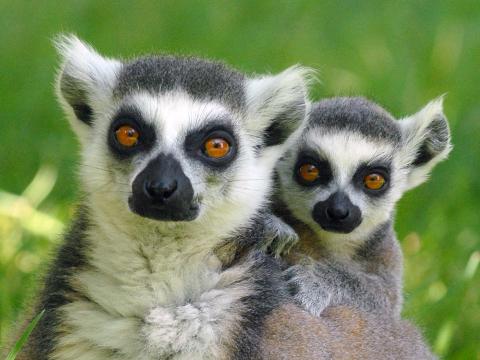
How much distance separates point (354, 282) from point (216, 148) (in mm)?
1268

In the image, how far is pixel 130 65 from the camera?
546 cm

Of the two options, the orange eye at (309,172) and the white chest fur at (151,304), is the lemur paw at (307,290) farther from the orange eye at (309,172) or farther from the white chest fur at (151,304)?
the orange eye at (309,172)

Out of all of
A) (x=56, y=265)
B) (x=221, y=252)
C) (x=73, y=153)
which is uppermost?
(x=221, y=252)

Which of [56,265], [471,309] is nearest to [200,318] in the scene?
[56,265]

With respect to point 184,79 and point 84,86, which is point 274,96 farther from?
point 84,86

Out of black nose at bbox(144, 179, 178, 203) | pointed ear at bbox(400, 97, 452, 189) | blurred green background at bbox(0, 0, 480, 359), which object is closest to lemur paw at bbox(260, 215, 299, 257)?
black nose at bbox(144, 179, 178, 203)

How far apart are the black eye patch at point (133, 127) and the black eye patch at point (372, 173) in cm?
174

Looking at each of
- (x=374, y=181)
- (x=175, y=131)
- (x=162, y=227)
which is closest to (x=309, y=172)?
(x=374, y=181)

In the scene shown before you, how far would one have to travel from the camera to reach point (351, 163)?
6.37 m

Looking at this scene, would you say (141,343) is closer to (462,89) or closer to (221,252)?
(221,252)

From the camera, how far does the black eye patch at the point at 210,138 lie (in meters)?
5.03

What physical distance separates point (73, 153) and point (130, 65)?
12.8 ft

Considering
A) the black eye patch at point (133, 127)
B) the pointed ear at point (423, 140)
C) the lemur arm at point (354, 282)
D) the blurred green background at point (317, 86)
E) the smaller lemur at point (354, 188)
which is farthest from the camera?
the blurred green background at point (317, 86)

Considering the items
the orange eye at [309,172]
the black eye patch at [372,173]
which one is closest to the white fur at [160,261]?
the orange eye at [309,172]
